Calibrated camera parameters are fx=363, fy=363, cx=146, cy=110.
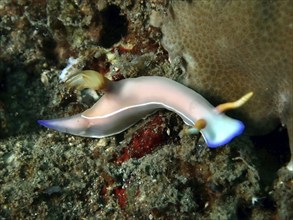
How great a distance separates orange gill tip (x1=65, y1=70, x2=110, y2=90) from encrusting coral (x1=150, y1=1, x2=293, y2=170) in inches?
28.5

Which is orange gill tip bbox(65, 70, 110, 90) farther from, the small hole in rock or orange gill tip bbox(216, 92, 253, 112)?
orange gill tip bbox(216, 92, 253, 112)

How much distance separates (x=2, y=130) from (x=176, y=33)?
6.85 feet

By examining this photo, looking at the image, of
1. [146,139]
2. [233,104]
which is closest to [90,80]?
[146,139]

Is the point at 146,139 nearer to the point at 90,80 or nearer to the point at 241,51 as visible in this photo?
the point at 90,80

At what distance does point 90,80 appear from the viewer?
329 cm

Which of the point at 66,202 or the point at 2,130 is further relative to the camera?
the point at 2,130

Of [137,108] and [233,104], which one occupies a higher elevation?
[233,104]

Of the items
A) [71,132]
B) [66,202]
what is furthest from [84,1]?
[66,202]

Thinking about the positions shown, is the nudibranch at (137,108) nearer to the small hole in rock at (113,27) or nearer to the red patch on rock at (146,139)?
the red patch on rock at (146,139)

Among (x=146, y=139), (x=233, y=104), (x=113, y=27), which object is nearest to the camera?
(x=233, y=104)

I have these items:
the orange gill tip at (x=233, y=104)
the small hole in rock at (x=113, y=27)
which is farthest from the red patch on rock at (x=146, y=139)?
the small hole in rock at (x=113, y=27)

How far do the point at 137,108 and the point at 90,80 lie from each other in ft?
1.68

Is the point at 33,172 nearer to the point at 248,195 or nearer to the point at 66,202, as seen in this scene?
the point at 66,202

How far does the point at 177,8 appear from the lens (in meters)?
3.39
